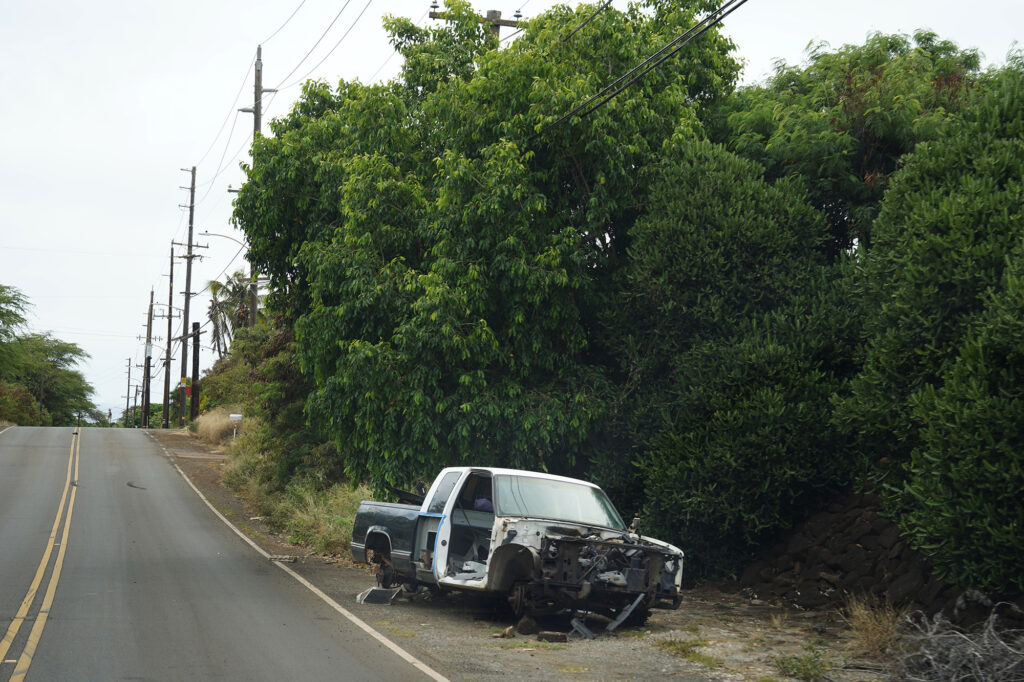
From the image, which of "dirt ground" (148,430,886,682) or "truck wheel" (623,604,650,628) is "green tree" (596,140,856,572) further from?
"truck wheel" (623,604,650,628)

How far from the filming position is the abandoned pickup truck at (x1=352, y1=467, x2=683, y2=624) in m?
11.0

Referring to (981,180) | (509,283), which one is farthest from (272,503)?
(981,180)

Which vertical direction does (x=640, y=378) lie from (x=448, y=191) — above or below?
below

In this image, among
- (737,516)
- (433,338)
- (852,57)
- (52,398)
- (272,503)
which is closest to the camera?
(737,516)

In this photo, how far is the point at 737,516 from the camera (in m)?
14.2

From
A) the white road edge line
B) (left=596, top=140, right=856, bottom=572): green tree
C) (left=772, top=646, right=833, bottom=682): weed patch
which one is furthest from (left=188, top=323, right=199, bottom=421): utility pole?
(left=772, top=646, right=833, bottom=682): weed patch

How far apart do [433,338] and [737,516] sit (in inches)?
218

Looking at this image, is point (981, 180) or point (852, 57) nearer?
point (981, 180)

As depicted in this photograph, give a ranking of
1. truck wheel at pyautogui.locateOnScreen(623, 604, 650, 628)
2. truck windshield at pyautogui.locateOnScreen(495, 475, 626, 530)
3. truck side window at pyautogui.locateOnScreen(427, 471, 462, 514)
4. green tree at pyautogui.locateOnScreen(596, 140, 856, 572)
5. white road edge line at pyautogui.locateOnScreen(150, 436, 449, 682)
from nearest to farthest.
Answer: white road edge line at pyautogui.locateOnScreen(150, 436, 449, 682) → truck wheel at pyautogui.locateOnScreen(623, 604, 650, 628) → truck windshield at pyautogui.locateOnScreen(495, 475, 626, 530) → truck side window at pyautogui.locateOnScreen(427, 471, 462, 514) → green tree at pyautogui.locateOnScreen(596, 140, 856, 572)

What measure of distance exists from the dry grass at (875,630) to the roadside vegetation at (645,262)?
1385 mm

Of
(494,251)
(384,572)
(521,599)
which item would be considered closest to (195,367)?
(494,251)

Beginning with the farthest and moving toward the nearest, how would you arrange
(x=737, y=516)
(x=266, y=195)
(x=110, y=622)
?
(x=266, y=195)
(x=737, y=516)
(x=110, y=622)

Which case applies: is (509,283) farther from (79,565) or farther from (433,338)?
(79,565)

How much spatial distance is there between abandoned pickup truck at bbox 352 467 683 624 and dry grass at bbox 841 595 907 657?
80.2 inches
